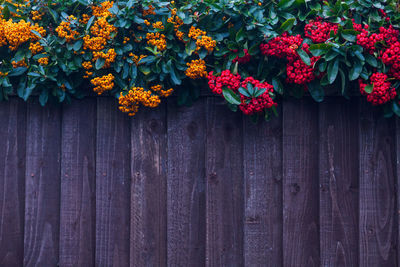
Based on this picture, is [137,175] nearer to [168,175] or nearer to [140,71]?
[168,175]

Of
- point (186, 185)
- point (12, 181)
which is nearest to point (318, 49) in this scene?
point (186, 185)

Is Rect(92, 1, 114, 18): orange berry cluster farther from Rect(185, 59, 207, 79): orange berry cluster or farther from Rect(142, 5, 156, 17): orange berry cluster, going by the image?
Rect(185, 59, 207, 79): orange berry cluster

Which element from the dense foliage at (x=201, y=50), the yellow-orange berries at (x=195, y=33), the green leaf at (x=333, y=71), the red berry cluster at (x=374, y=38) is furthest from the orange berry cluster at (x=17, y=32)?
the red berry cluster at (x=374, y=38)

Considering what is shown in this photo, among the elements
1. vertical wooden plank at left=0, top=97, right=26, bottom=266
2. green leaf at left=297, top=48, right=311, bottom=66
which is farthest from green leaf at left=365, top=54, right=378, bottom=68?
vertical wooden plank at left=0, top=97, right=26, bottom=266

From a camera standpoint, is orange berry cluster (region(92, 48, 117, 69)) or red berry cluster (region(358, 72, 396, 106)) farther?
orange berry cluster (region(92, 48, 117, 69))

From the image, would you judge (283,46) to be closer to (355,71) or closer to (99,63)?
(355,71)

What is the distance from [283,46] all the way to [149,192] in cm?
98

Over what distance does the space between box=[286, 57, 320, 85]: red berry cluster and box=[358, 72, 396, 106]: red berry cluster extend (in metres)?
0.24

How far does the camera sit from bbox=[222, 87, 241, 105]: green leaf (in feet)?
5.93

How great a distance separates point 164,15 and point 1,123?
3.50 ft

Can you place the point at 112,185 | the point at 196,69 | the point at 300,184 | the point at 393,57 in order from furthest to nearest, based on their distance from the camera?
1. the point at 112,185
2. the point at 300,184
3. the point at 196,69
4. the point at 393,57

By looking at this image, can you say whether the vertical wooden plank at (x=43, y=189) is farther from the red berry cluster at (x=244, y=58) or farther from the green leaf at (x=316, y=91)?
the green leaf at (x=316, y=91)

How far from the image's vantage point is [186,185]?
79.8 inches

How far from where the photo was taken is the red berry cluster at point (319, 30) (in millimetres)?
1819
